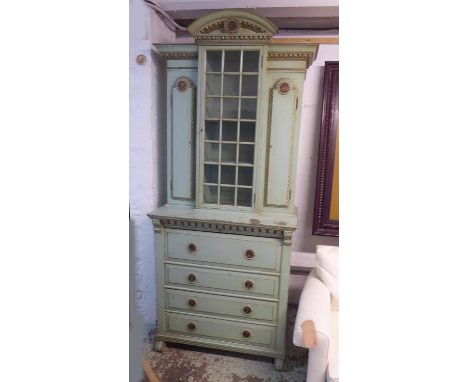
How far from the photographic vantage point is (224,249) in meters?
1.07

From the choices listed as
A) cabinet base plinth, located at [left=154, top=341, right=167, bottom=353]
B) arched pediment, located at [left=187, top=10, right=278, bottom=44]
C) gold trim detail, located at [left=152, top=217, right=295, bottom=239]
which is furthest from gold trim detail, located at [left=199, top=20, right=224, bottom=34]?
cabinet base plinth, located at [left=154, top=341, right=167, bottom=353]

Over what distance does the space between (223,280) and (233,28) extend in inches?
35.2

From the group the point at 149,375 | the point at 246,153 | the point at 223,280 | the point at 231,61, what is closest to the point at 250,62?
the point at 231,61

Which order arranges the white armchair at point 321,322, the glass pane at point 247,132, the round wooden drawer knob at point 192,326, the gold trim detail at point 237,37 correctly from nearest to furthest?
the white armchair at point 321,322 < the gold trim detail at point 237,37 < the glass pane at point 247,132 < the round wooden drawer knob at point 192,326

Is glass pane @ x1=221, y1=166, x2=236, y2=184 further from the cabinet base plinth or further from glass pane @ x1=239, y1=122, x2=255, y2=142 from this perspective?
the cabinet base plinth

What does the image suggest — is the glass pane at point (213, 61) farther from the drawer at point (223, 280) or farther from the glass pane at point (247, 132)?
the drawer at point (223, 280)

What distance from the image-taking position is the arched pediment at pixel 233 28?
0.92m

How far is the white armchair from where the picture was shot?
827 millimetres

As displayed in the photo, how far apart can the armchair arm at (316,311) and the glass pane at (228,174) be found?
487mm

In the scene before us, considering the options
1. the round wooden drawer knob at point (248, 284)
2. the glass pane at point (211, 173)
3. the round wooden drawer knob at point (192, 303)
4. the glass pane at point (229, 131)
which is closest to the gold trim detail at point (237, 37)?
the glass pane at point (229, 131)
